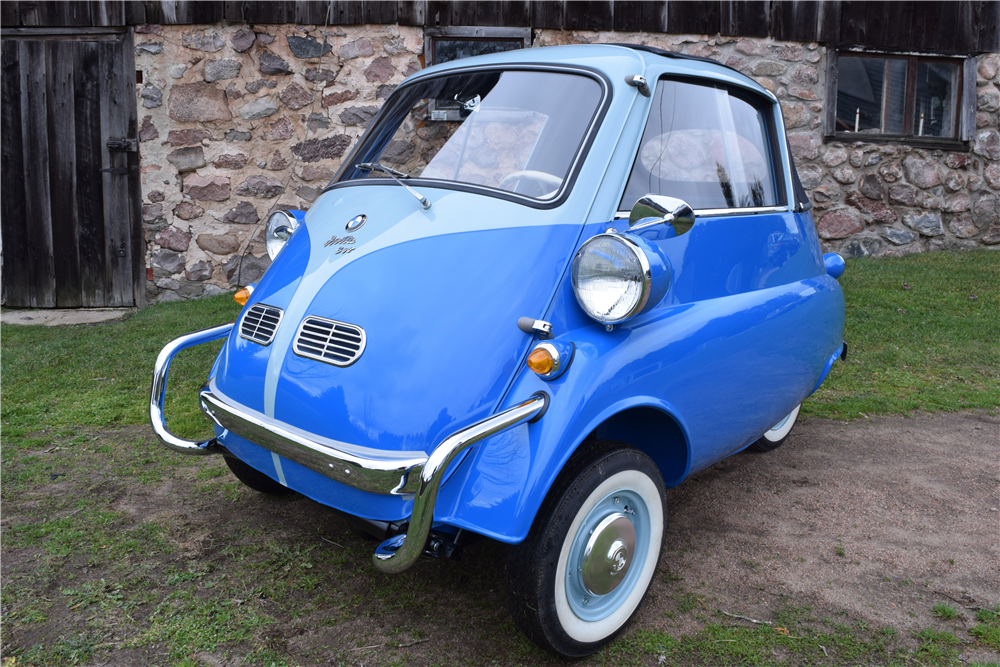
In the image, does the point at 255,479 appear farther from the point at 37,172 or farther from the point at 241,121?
the point at 37,172

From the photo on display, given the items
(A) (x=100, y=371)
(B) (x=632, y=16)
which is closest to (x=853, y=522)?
(A) (x=100, y=371)

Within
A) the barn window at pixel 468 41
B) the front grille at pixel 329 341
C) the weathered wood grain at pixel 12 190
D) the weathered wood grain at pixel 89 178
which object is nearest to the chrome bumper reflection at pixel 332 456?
the front grille at pixel 329 341

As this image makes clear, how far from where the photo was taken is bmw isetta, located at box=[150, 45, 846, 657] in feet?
6.48

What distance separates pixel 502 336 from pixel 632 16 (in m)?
5.92

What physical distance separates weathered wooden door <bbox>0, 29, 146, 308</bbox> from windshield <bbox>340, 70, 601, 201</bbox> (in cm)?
496

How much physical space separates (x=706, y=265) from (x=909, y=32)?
22.0 feet

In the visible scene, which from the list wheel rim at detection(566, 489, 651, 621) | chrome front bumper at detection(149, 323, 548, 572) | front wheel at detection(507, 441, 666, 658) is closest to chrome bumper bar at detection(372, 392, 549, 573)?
chrome front bumper at detection(149, 323, 548, 572)

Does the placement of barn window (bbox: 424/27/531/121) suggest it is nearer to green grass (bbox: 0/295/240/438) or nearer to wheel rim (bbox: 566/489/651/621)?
green grass (bbox: 0/295/240/438)

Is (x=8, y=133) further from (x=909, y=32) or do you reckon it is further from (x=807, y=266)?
(x=909, y=32)

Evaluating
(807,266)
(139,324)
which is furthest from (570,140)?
(139,324)

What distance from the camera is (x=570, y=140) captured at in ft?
7.88

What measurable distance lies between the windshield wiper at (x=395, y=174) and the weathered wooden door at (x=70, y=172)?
16.3ft

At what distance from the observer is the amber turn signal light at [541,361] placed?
1985 millimetres

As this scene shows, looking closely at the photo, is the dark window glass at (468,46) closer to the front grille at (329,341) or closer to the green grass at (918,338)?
the green grass at (918,338)
